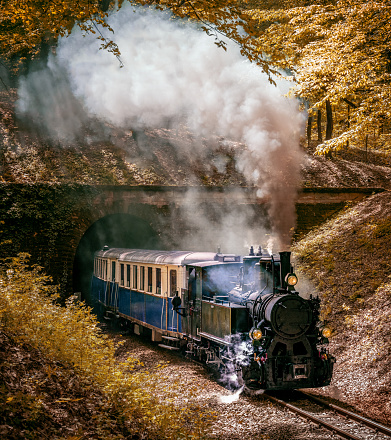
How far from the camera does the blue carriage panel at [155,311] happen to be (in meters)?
11.3

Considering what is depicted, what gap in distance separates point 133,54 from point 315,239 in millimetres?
12696

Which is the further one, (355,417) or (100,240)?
(100,240)

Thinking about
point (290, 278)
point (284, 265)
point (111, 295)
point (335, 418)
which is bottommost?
point (335, 418)

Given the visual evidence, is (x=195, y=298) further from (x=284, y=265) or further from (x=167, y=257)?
(x=284, y=265)

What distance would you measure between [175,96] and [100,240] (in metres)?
7.59

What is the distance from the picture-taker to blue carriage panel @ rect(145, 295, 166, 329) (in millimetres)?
11297

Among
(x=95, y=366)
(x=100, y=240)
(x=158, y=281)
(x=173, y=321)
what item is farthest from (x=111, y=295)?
(x=95, y=366)

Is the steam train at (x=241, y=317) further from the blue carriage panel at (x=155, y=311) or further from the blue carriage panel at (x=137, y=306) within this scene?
the blue carriage panel at (x=137, y=306)

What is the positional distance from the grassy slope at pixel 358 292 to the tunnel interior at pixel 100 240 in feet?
26.3

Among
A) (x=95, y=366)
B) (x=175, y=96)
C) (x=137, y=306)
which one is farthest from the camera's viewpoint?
(x=175, y=96)

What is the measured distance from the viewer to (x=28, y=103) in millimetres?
21891

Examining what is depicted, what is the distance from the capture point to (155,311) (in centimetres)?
1173

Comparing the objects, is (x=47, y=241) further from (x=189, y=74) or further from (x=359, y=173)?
(x=359, y=173)

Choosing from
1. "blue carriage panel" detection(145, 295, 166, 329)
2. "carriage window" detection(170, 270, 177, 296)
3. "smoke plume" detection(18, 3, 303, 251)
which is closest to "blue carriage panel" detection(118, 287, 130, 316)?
"blue carriage panel" detection(145, 295, 166, 329)
